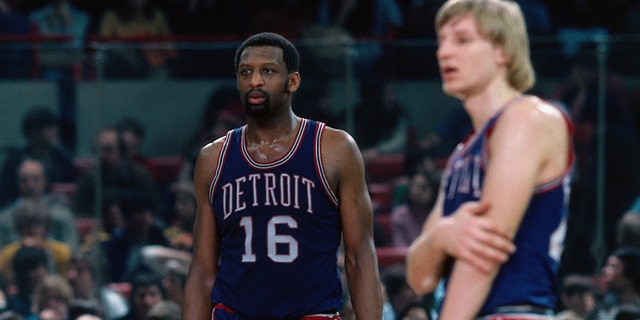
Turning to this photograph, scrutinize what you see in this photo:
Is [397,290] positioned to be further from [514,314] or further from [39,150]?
[514,314]

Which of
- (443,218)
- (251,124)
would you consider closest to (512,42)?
(443,218)

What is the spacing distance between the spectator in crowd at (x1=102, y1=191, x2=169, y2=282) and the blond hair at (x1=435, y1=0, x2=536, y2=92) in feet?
18.0

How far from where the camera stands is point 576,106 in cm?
866

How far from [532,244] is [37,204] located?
583 cm

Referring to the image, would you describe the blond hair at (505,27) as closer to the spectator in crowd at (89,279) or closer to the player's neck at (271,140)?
the player's neck at (271,140)

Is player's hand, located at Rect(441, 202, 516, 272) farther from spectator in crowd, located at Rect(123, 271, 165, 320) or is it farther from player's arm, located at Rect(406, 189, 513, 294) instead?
spectator in crowd, located at Rect(123, 271, 165, 320)

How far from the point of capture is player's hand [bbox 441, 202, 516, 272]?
10.7 feet

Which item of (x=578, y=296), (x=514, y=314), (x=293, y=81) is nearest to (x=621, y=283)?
(x=578, y=296)

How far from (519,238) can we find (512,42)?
21.0 inches

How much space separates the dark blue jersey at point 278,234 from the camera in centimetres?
529

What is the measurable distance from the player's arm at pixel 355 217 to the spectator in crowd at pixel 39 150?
11.9 ft

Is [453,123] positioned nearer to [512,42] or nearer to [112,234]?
[112,234]

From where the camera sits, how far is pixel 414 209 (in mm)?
8711

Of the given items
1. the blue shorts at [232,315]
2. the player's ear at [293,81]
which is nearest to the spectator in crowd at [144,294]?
the blue shorts at [232,315]
